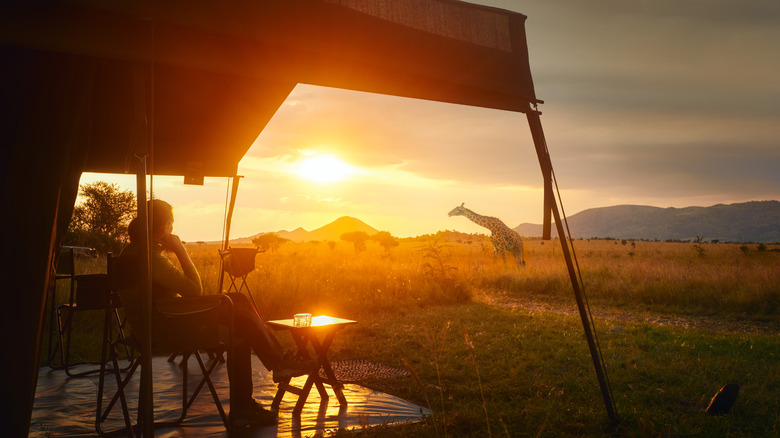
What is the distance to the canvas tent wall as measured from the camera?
7.29ft

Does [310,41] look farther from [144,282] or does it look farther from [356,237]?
[356,237]

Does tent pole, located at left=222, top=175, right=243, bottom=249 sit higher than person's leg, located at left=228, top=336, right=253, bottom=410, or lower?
higher

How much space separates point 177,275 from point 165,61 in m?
1.21

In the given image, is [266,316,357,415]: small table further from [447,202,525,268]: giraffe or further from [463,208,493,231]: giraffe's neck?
[463,208,493,231]: giraffe's neck

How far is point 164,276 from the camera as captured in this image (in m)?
2.95

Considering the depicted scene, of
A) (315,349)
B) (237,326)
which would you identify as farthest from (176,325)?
(315,349)

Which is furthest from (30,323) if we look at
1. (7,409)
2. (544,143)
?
(544,143)

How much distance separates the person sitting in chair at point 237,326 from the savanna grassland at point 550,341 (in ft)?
Answer: 2.38

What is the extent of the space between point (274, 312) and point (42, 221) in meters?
4.90

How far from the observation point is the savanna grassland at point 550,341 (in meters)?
3.28

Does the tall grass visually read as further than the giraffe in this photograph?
No

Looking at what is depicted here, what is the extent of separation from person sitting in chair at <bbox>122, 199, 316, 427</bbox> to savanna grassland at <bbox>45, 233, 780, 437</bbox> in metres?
0.72

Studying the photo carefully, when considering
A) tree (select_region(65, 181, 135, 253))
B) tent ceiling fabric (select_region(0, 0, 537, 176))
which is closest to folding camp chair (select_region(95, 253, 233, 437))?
tent ceiling fabric (select_region(0, 0, 537, 176))

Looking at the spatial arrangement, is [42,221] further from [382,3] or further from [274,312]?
[274,312]
